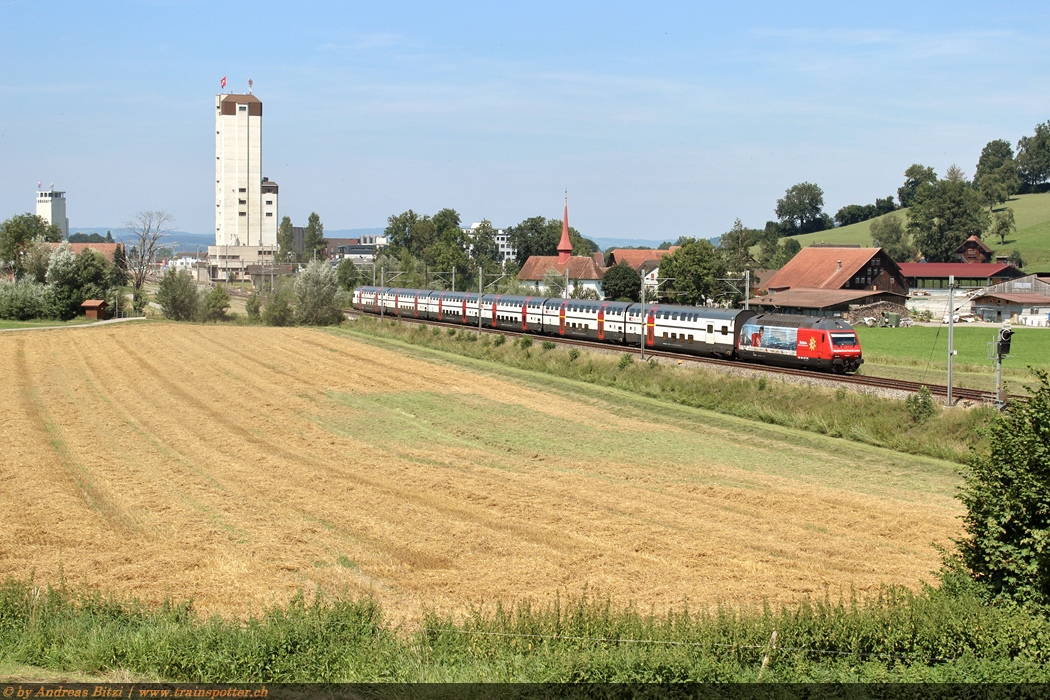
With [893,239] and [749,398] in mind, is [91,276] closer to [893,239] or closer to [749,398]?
[749,398]

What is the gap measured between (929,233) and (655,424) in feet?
479

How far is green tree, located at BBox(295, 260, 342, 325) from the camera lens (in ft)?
297

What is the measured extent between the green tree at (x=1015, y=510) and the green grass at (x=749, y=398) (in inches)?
680

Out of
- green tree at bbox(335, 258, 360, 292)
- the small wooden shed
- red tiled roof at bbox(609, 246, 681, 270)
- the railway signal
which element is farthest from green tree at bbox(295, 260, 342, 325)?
red tiled roof at bbox(609, 246, 681, 270)

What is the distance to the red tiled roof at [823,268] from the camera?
116m

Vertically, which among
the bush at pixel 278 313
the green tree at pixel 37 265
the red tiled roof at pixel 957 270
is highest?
the red tiled roof at pixel 957 270

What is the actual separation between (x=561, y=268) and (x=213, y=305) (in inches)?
3102

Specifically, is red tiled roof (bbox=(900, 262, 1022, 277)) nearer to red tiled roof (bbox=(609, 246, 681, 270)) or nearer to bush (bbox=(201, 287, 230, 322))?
red tiled roof (bbox=(609, 246, 681, 270))

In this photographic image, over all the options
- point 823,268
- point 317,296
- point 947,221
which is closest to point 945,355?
point 317,296

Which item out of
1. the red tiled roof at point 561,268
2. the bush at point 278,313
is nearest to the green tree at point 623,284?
the red tiled roof at point 561,268

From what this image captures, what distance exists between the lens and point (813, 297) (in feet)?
356

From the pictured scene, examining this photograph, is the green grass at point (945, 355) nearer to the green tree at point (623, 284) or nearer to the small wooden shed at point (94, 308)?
the green tree at point (623, 284)

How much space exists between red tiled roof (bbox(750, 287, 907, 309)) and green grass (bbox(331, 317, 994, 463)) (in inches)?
1977

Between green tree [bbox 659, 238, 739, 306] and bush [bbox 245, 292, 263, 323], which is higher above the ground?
green tree [bbox 659, 238, 739, 306]
